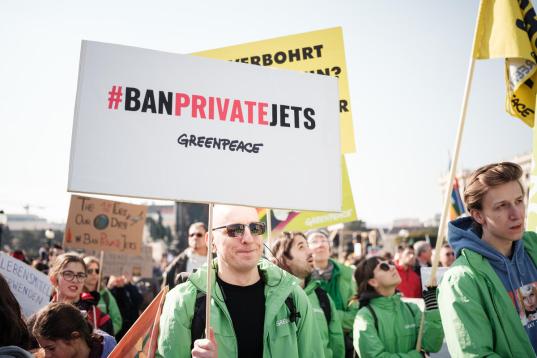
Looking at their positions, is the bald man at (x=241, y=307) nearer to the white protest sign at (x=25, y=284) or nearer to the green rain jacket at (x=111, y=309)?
the white protest sign at (x=25, y=284)

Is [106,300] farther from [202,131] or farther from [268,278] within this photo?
[202,131]

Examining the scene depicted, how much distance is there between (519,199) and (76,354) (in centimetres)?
269

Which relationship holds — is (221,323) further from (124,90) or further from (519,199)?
(519,199)

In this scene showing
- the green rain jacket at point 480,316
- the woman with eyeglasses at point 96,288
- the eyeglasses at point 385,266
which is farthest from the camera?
the woman with eyeglasses at point 96,288

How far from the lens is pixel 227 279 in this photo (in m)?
2.77

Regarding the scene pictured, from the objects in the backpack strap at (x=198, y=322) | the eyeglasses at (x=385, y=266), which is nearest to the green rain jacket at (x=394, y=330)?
the eyeglasses at (x=385, y=266)

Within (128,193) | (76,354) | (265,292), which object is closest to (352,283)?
(265,292)

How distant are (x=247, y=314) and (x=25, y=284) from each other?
2.51 metres

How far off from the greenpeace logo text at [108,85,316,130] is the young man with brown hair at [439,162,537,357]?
102 centimetres

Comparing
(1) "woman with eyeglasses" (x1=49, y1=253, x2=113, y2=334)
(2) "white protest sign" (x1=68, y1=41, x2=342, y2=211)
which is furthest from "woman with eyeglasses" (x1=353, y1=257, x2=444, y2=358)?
(1) "woman with eyeglasses" (x1=49, y1=253, x2=113, y2=334)

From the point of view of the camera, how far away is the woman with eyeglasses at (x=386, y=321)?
3625 millimetres

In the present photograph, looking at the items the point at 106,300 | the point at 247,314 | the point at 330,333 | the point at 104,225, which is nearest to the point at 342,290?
the point at 330,333

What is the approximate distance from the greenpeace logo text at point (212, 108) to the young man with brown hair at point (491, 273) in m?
1.02

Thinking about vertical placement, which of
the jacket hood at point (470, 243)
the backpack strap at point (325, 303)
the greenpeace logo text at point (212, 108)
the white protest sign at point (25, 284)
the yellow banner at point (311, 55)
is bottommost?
the backpack strap at point (325, 303)
